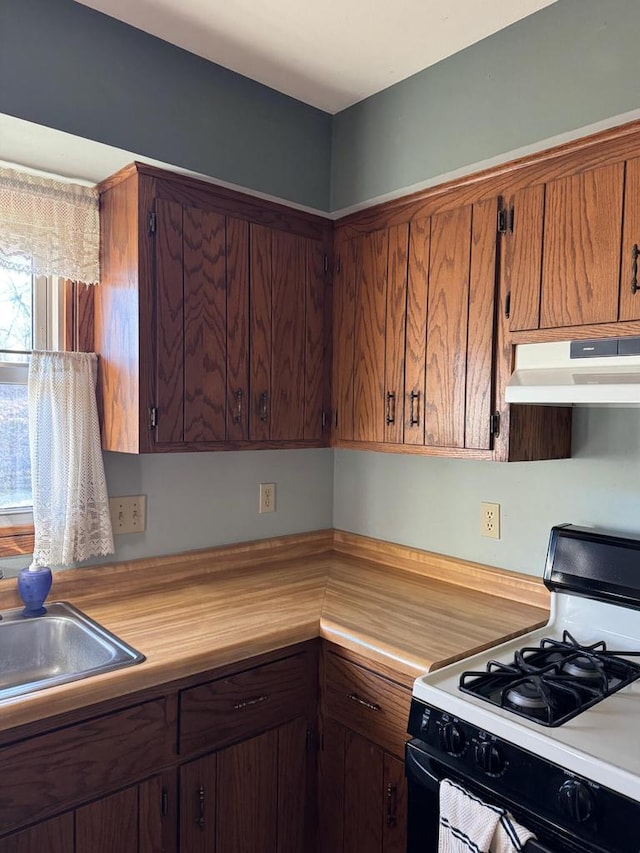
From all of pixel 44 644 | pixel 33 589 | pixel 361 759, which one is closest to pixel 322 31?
pixel 33 589

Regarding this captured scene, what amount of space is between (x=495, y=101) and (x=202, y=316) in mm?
1003

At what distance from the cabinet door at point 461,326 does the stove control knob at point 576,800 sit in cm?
86

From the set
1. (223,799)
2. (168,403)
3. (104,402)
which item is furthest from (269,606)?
(104,402)

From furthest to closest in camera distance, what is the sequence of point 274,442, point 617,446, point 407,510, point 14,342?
1. point 407,510
2. point 274,442
3. point 14,342
4. point 617,446

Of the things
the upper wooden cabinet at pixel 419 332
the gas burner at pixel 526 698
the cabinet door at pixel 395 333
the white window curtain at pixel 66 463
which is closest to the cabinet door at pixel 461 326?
the upper wooden cabinet at pixel 419 332

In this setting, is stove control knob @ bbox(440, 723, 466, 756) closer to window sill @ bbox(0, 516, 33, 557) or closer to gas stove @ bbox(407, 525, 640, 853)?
gas stove @ bbox(407, 525, 640, 853)

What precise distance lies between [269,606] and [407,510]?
2.24ft

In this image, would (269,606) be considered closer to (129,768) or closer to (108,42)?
(129,768)

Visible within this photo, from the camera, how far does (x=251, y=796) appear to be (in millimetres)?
1590

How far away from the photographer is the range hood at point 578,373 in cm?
133

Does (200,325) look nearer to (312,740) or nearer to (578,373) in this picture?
(578,373)

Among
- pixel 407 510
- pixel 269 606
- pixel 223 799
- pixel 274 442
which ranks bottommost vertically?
pixel 223 799

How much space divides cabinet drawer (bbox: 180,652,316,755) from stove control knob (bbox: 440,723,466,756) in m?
0.49

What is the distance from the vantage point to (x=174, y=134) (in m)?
1.71
